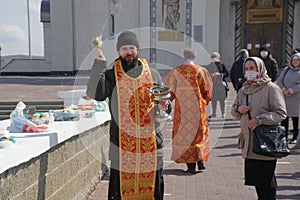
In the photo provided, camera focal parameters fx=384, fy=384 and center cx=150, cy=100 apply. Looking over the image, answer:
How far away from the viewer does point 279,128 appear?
11.5 ft

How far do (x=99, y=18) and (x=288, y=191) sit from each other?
19998 millimetres

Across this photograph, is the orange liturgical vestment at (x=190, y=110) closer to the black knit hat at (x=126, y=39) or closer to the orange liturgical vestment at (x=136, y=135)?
the orange liturgical vestment at (x=136, y=135)

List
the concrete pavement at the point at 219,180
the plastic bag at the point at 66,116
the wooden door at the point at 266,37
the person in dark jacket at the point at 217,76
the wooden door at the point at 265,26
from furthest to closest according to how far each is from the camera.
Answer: the wooden door at the point at 266,37 < the wooden door at the point at 265,26 < the person in dark jacket at the point at 217,76 < the concrete pavement at the point at 219,180 < the plastic bag at the point at 66,116

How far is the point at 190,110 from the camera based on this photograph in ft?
17.7

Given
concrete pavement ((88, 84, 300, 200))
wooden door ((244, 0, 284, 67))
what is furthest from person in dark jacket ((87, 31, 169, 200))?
wooden door ((244, 0, 284, 67))

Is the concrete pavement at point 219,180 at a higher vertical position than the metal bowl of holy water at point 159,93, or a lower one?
lower

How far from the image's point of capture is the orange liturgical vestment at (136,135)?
3.26 metres

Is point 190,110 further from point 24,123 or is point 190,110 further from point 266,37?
point 266,37

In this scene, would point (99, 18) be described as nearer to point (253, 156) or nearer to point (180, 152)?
point (180, 152)

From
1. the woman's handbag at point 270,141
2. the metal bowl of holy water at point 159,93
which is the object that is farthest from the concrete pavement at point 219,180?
the metal bowl of holy water at point 159,93

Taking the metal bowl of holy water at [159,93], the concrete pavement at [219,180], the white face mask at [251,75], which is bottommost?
the concrete pavement at [219,180]

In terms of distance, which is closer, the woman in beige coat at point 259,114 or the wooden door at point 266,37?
the woman in beige coat at point 259,114

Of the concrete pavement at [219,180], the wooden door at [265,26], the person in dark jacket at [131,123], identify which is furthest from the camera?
the wooden door at [265,26]

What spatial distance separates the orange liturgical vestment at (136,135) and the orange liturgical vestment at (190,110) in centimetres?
191
